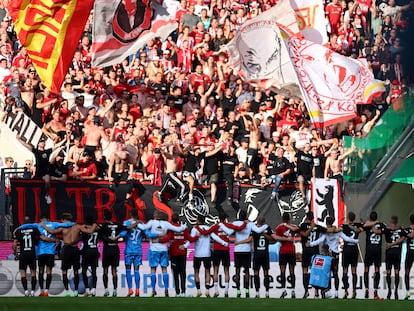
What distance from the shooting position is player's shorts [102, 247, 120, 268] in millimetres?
23891

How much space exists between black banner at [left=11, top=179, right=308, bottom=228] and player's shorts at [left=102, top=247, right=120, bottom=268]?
1153 mm

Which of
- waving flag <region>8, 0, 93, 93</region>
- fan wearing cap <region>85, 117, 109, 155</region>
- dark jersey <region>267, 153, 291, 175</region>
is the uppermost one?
waving flag <region>8, 0, 93, 93</region>

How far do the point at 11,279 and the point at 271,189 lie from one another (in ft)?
18.2

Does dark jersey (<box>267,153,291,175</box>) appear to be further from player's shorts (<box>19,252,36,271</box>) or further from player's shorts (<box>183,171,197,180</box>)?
player's shorts (<box>19,252,36,271</box>)

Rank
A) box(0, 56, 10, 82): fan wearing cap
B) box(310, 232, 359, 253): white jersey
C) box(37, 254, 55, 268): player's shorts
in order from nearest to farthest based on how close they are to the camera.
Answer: box(37, 254, 55, 268): player's shorts → box(310, 232, 359, 253): white jersey → box(0, 56, 10, 82): fan wearing cap

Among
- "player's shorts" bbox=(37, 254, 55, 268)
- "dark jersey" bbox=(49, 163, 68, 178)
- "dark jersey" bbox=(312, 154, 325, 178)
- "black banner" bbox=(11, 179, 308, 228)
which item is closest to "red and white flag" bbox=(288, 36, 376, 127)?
"dark jersey" bbox=(312, 154, 325, 178)

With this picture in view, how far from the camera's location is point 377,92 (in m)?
27.6

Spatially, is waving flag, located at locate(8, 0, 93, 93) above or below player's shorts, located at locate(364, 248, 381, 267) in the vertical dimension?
above

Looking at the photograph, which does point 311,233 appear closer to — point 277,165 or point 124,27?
point 277,165

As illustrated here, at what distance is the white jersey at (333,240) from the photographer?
24.1m

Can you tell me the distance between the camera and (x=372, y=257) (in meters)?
24.3

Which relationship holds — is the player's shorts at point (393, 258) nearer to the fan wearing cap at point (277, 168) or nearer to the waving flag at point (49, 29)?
the fan wearing cap at point (277, 168)

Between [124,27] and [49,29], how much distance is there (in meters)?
2.12

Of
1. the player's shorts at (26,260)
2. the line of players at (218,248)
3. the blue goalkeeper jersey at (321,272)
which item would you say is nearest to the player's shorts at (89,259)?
the line of players at (218,248)
